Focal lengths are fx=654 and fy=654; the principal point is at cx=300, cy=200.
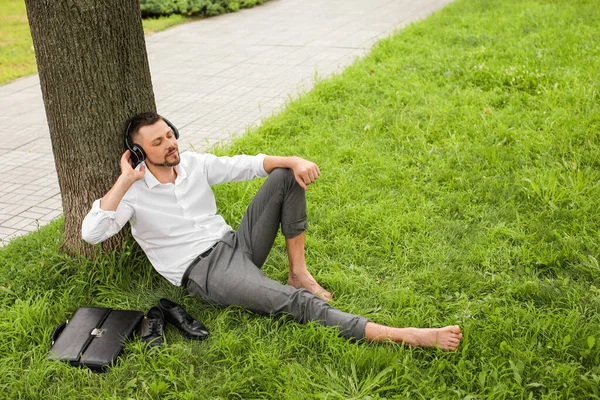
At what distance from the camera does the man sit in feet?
12.3

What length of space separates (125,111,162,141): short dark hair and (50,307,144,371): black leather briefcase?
112cm

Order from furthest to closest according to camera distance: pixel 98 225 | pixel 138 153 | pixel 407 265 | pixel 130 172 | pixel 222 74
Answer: pixel 222 74 → pixel 407 265 → pixel 138 153 → pixel 130 172 → pixel 98 225

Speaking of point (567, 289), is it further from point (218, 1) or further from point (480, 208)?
point (218, 1)

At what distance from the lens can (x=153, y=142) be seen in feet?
13.1

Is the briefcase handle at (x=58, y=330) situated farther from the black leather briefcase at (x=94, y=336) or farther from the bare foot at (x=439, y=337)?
the bare foot at (x=439, y=337)

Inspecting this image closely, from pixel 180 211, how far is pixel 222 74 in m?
6.05

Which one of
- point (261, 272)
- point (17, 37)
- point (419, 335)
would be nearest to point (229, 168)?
point (261, 272)

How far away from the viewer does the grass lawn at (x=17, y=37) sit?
34.5ft

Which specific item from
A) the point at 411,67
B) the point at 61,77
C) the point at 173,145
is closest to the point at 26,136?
the point at 61,77

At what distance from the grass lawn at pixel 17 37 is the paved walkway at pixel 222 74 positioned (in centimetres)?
35

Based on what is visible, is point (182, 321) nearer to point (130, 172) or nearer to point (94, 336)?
point (94, 336)

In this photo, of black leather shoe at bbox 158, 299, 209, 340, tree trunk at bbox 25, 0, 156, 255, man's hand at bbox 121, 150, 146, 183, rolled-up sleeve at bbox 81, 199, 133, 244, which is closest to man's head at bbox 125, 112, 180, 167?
man's hand at bbox 121, 150, 146, 183

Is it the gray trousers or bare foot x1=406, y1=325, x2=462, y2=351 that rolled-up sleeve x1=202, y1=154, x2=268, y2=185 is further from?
bare foot x1=406, y1=325, x2=462, y2=351

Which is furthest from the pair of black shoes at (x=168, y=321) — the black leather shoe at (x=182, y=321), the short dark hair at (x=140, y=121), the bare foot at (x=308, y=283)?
the short dark hair at (x=140, y=121)
